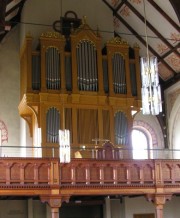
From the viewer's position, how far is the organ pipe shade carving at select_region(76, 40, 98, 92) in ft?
65.8

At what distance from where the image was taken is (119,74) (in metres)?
20.6

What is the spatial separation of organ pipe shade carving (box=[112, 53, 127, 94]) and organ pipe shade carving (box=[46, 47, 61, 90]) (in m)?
2.44

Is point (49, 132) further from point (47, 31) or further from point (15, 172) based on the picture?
point (47, 31)

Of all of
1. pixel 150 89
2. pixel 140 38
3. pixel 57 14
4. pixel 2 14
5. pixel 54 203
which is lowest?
pixel 54 203

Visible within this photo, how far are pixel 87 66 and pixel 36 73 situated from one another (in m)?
2.16

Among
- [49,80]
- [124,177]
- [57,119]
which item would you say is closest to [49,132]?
[57,119]

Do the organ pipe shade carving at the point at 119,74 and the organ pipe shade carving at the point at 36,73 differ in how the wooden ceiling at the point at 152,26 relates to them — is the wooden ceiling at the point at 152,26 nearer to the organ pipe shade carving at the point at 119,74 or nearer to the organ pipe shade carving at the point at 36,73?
the organ pipe shade carving at the point at 36,73

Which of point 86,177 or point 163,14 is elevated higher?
point 163,14

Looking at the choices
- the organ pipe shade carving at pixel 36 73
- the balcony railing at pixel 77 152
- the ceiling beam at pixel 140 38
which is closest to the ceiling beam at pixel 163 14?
the ceiling beam at pixel 140 38

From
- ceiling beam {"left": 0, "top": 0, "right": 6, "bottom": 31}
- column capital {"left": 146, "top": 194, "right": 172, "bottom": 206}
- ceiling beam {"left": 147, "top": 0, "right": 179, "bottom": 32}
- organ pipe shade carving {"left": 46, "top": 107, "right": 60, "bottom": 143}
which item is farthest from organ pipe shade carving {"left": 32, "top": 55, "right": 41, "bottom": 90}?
ceiling beam {"left": 0, "top": 0, "right": 6, "bottom": 31}

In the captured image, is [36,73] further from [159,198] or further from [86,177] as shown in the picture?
[159,198]

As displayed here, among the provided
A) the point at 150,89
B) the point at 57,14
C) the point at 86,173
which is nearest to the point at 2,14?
the point at 150,89

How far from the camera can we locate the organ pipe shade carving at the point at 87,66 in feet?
65.8

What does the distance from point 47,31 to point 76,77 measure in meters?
2.56
